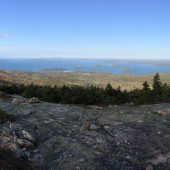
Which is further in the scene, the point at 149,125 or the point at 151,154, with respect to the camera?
the point at 149,125

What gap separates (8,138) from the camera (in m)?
12.9

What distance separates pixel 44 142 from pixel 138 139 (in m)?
4.75

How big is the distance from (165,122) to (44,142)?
794 centimetres

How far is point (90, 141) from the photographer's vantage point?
43.8ft

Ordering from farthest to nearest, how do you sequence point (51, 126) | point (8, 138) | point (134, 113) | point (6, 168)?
point (134, 113) → point (51, 126) → point (8, 138) → point (6, 168)

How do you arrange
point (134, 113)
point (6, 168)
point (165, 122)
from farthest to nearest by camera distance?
point (134, 113), point (165, 122), point (6, 168)

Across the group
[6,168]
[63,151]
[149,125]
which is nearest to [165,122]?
[149,125]

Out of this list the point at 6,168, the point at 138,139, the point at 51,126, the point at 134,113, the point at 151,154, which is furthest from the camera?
the point at 134,113

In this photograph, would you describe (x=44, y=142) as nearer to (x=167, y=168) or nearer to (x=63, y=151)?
(x=63, y=151)

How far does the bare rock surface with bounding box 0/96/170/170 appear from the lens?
11148mm

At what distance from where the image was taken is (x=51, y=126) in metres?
15.6

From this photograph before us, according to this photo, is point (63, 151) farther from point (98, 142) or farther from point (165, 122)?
point (165, 122)

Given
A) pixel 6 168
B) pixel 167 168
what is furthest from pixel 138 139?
pixel 6 168

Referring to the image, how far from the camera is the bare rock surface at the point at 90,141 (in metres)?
11.1
